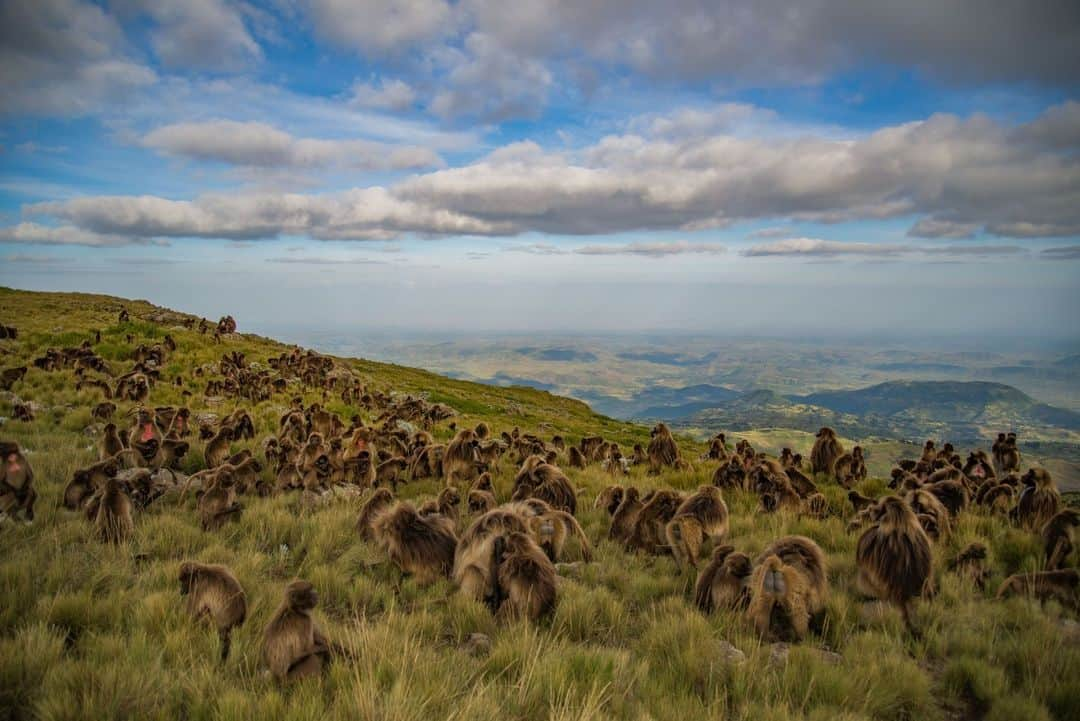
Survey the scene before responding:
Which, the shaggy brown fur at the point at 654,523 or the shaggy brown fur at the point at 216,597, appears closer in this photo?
the shaggy brown fur at the point at 216,597

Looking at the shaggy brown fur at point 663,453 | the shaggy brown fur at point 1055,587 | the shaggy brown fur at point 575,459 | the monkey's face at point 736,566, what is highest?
the monkey's face at point 736,566

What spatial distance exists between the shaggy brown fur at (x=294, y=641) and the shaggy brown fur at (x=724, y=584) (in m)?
3.80

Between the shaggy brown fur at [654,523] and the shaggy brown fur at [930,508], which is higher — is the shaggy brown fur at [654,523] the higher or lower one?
the lower one

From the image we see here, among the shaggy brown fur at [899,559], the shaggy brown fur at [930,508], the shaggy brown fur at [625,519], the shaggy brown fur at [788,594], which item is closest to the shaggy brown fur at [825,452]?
the shaggy brown fur at [930,508]

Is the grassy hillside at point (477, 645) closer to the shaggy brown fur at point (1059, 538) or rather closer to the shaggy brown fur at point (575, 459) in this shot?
the shaggy brown fur at point (1059, 538)

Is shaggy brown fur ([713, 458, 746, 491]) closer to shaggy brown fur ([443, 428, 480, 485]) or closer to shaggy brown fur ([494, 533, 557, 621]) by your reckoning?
shaggy brown fur ([443, 428, 480, 485])

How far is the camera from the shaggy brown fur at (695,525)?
670cm

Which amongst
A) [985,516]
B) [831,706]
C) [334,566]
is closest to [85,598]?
[334,566]

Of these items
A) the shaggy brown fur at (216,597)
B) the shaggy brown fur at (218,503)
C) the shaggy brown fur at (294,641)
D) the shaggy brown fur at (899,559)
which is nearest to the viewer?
the shaggy brown fur at (294,641)

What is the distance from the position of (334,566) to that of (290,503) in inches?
123

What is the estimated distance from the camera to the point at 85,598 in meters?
4.71

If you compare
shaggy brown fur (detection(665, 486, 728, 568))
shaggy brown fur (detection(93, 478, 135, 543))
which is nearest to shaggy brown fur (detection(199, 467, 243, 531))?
shaggy brown fur (detection(93, 478, 135, 543))

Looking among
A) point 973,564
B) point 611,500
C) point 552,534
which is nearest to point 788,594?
point 552,534

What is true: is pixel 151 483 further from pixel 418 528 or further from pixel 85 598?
pixel 418 528
